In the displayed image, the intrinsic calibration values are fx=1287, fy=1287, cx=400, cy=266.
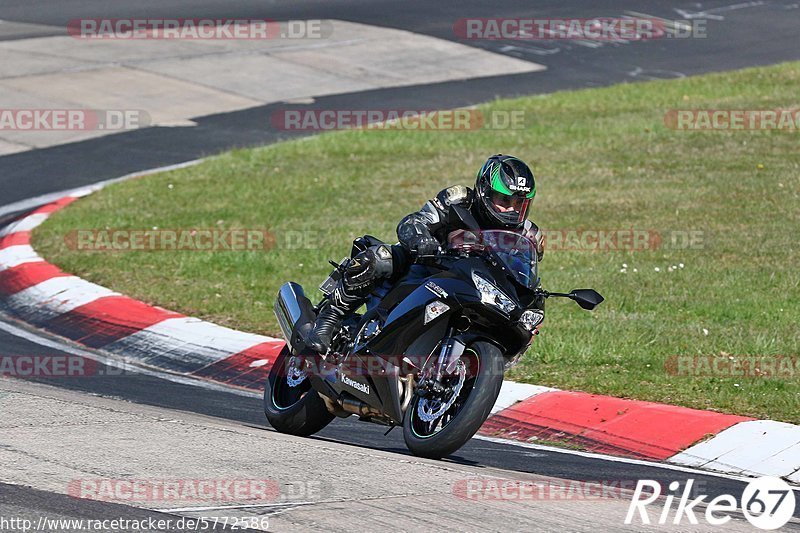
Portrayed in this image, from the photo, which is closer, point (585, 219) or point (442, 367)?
point (442, 367)

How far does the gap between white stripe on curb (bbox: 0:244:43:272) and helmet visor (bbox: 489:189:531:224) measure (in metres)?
6.77

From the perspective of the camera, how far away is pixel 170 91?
2125cm

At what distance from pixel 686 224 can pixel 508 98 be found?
8220 mm

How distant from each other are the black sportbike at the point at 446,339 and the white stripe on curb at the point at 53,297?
4384mm

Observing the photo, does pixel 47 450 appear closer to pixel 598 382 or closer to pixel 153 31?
pixel 598 382
